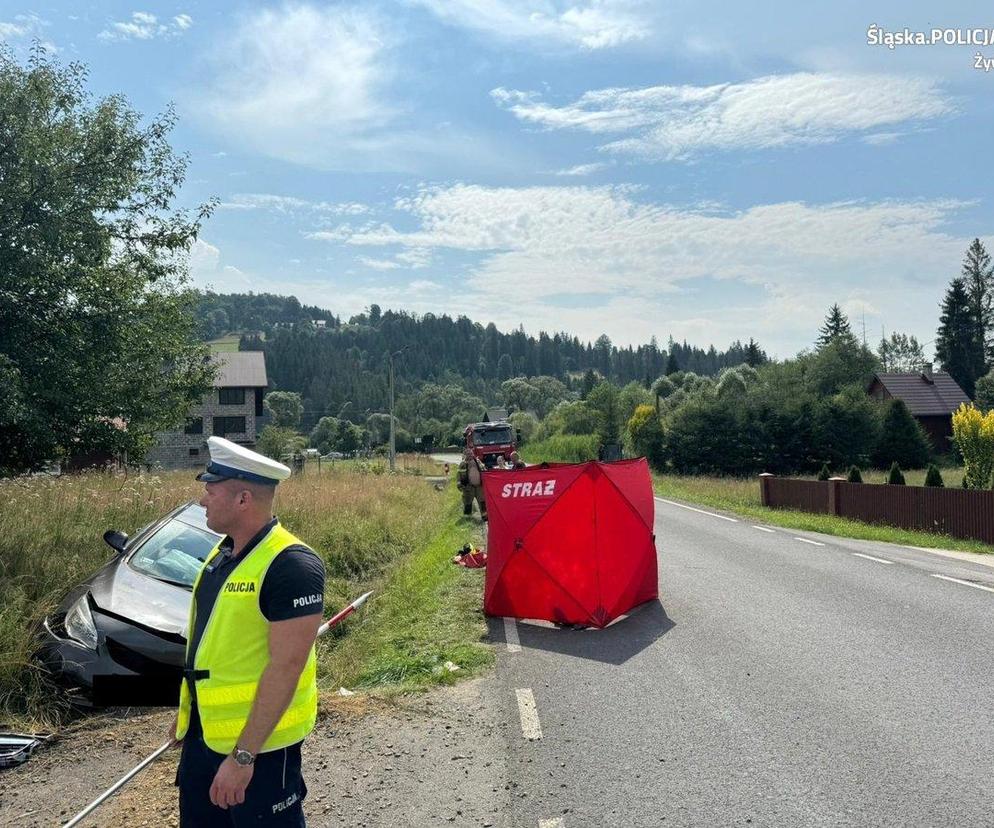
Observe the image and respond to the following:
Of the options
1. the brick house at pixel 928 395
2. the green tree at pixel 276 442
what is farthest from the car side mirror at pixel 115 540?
the brick house at pixel 928 395

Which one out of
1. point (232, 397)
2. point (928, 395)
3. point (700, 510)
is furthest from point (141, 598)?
point (232, 397)

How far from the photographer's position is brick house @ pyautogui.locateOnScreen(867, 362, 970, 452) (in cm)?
6562

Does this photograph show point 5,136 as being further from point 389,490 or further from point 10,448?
point 389,490

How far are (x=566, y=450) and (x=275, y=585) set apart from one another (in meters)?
55.3

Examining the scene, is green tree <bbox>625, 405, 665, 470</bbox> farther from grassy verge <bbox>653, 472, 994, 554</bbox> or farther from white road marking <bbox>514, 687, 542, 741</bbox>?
white road marking <bbox>514, 687, 542, 741</bbox>

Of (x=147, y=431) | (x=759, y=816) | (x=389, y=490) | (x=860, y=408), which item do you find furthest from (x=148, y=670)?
(x=860, y=408)

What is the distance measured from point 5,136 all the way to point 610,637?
941cm

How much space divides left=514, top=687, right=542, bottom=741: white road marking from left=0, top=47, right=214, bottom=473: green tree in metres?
7.18

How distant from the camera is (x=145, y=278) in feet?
43.7

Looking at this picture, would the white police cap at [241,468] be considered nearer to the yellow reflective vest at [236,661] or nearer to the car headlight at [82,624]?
the yellow reflective vest at [236,661]

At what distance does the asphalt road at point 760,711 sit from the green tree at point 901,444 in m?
48.3

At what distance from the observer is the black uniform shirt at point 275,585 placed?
2.84 meters

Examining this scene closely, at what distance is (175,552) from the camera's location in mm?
7926

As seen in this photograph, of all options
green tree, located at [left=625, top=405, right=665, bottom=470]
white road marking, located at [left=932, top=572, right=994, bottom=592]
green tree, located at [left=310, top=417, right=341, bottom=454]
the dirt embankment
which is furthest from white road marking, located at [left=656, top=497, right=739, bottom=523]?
green tree, located at [left=310, top=417, right=341, bottom=454]
